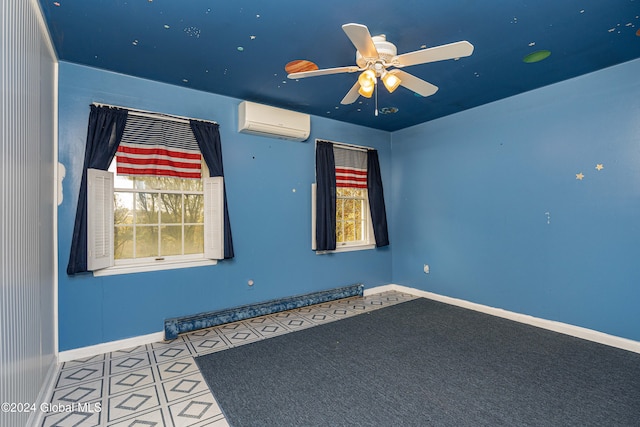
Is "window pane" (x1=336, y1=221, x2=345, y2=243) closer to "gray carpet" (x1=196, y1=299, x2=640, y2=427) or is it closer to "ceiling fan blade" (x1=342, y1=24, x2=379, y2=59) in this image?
"gray carpet" (x1=196, y1=299, x2=640, y2=427)

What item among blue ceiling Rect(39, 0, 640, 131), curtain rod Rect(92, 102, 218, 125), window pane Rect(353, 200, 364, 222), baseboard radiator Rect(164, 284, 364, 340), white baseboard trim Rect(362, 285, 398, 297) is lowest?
white baseboard trim Rect(362, 285, 398, 297)

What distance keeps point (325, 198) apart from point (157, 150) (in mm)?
2171

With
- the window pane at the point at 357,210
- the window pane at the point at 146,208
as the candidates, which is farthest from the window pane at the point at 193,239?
the window pane at the point at 357,210

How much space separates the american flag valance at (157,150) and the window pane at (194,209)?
10.2 inches

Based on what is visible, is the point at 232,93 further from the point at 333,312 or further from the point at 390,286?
the point at 390,286

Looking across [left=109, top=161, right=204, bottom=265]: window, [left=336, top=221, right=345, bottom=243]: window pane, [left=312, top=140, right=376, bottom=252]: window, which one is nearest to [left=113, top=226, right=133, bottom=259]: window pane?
[left=109, top=161, right=204, bottom=265]: window

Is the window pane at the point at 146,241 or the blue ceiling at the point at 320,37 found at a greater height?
the blue ceiling at the point at 320,37

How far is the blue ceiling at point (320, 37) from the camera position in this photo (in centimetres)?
214

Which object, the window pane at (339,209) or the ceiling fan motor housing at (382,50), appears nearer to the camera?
the ceiling fan motor housing at (382,50)

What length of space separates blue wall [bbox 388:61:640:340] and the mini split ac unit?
194 centimetres

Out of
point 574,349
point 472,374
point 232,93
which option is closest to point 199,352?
point 472,374

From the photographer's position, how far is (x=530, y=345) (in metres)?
3.06

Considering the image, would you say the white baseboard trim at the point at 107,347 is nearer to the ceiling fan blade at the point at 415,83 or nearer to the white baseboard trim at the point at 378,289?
the white baseboard trim at the point at 378,289

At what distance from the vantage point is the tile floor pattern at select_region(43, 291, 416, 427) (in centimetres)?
202
